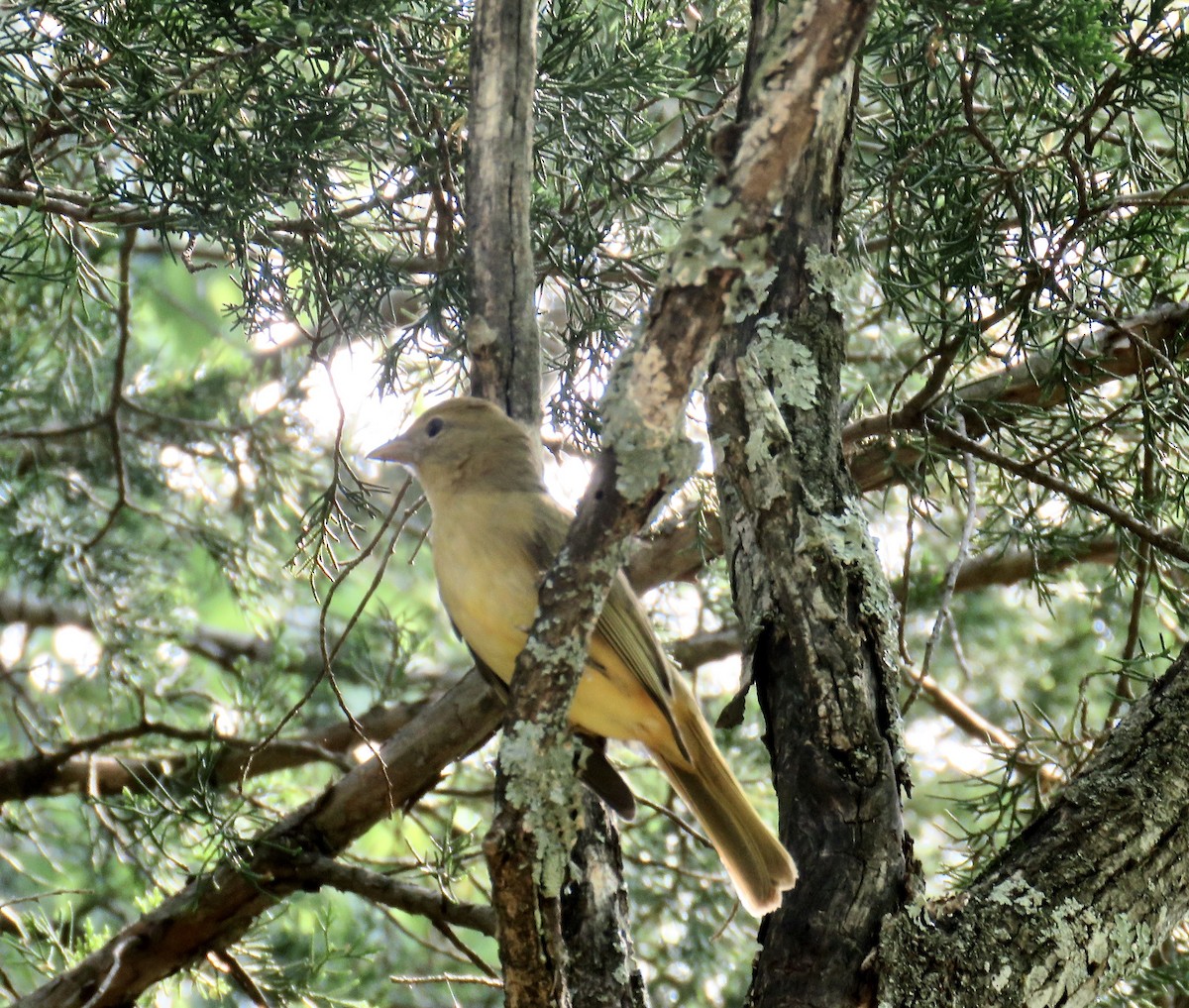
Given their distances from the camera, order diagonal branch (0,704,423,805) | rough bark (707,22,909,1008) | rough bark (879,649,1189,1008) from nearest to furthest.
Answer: rough bark (879,649,1189,1008)
rough bark (707,22,909,1008)
diagonal branch (0,704,423,805)

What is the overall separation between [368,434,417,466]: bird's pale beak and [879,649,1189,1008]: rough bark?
2038 mm

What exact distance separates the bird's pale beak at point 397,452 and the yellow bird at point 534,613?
19cm

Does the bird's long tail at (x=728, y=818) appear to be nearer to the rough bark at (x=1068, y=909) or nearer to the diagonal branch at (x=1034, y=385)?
the rough bark at (x=1068, y=909)

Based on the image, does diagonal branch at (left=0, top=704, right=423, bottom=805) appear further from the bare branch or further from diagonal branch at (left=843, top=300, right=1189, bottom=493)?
diagonal branch at (left=843, top=300, right=1189, bottom=493)

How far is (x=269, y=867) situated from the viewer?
12.2ft

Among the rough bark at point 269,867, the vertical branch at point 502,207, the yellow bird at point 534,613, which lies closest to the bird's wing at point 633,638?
the yellow bird at point 534,613

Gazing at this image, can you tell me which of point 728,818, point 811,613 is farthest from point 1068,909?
point 728,818

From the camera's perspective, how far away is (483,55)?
3002 mm

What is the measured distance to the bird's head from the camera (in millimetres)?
3449

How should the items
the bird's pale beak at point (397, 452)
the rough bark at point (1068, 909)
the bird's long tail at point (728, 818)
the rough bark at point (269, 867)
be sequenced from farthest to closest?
the bird's pale beak at point (397, 452) < the rough bark at point (269, 867) < the bird's long tail at point (728, 818) < the rough bark at point (1068, 909)

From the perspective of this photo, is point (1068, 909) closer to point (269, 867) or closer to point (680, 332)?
point (680, 332)

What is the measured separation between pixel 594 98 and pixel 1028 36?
1.10 m

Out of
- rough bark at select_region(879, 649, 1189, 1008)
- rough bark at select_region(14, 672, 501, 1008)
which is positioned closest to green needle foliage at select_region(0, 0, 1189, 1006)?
rough bark at select_region(14, 672, 501, 1008)

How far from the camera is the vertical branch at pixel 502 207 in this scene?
301 centimetres
